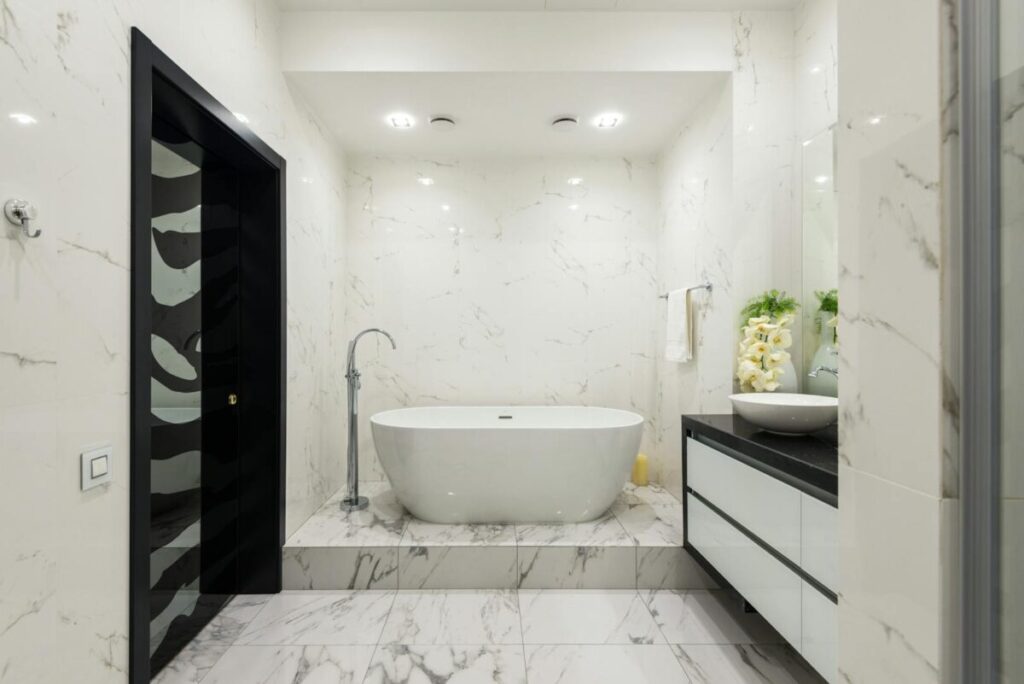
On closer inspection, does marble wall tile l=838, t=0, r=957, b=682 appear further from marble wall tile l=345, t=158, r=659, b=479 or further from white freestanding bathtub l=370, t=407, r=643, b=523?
marble wall tile l=345, t=158, r=659, b=479

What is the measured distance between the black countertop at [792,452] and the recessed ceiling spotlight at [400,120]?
2.14 meters

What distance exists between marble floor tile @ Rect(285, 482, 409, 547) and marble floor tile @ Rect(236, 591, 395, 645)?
0.21 meters

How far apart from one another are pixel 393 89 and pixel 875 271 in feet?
7.73

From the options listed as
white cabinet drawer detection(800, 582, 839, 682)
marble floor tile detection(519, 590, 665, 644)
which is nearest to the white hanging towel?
marble floor tile detection(519, 590, 665, 644)

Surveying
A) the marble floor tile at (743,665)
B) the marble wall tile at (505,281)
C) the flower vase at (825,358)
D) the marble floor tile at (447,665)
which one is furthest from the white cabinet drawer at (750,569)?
the marble wall tile at (505,281)

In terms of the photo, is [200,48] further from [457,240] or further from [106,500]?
[457,240]

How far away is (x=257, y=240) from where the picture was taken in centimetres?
218

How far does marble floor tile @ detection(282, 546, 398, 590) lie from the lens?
2.24 m

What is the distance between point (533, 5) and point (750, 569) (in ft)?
8.04

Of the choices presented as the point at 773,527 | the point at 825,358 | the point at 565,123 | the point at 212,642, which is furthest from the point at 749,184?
the point at 212,642

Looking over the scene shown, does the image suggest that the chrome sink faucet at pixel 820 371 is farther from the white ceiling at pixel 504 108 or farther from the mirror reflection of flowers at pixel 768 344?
the white ceiling at pixel 504 108

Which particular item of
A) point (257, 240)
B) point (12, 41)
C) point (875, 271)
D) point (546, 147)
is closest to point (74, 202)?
point (12, 41)

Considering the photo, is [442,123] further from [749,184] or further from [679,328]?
[679,328]

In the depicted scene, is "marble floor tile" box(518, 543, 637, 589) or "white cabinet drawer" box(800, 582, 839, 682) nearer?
"white cabinet drawer" box(800, 582, 839, 682)
